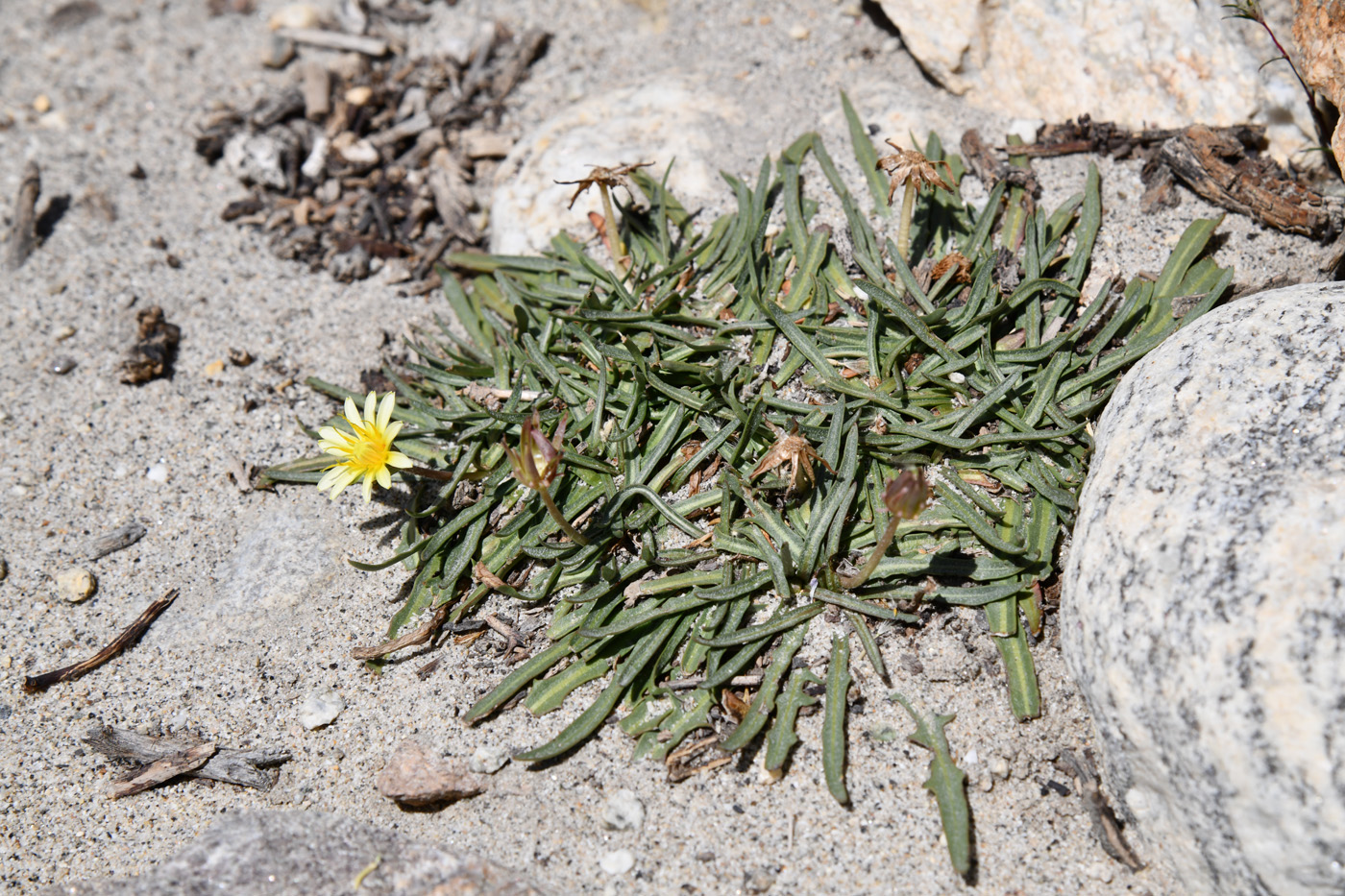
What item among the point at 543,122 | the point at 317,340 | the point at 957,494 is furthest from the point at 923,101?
the point at 317,340

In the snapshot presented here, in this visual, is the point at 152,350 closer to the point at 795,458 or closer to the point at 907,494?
the point at 795,458

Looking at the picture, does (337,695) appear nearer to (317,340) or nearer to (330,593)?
(330,593)

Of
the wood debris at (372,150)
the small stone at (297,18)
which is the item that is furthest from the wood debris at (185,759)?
the small stone at (297,18)

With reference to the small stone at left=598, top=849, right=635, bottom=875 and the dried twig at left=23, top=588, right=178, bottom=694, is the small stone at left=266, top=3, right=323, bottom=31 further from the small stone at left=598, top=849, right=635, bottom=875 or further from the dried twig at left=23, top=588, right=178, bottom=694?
the small stone at left=598, top=849, right=635, bottom=875

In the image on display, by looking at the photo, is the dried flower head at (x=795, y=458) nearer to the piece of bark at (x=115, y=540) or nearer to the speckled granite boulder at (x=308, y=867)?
the speckled granite boulder at (x=308, y=867)

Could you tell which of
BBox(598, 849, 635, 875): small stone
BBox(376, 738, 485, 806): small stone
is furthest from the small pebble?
BBox(598, 849, 635, 875): small stone
